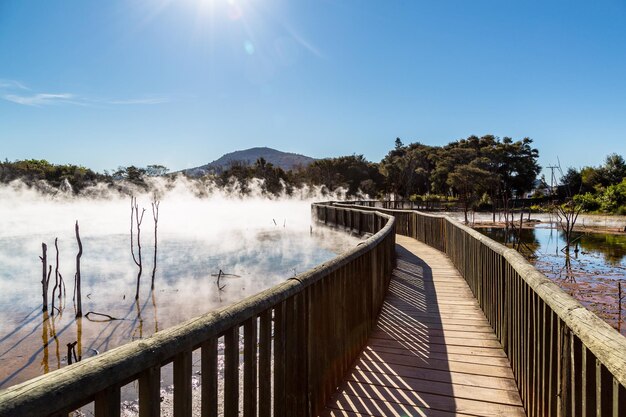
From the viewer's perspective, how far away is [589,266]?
54.8ft

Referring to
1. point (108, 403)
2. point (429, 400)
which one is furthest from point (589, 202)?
point (108, 403)

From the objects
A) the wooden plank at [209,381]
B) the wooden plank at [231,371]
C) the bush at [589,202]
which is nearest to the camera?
the wooden plank at [209,381]

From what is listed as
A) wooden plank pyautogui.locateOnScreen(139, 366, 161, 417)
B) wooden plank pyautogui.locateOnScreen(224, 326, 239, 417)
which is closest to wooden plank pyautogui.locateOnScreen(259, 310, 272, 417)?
wooden plank pyautogui.locateOnScreen(224, 326, 239, 417)

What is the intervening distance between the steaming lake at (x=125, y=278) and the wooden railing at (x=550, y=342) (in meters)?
8.37

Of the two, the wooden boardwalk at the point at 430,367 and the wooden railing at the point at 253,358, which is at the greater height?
the wooden railing at the point at 253,358

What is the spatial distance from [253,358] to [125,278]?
55.8ft

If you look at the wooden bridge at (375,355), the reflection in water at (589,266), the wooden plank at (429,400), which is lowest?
the reflection in water at (589,266)

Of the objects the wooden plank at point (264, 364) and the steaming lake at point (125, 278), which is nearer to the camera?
the wooden plank at point (264, 364)

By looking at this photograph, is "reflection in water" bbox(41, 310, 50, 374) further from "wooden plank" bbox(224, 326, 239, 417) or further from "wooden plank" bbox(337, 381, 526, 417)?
"wooden plank" bbox(224, 326, 239, 417)

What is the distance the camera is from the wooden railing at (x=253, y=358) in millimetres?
1231

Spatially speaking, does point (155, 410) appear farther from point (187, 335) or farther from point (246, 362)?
point (246, 362)

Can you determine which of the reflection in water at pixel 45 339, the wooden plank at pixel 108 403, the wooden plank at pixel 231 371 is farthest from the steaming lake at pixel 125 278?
the wooden plank at pixel 108 403

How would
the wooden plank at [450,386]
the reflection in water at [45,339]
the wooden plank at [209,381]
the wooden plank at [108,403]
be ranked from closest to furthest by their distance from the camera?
the wooden plank at [108,403]
the wooden plank at [209,381]
the wooden plank at [450,386]
the reflection in water at [45,339]

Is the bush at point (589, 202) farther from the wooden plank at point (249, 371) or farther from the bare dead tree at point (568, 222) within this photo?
the wooden plank at point (249, 371)
